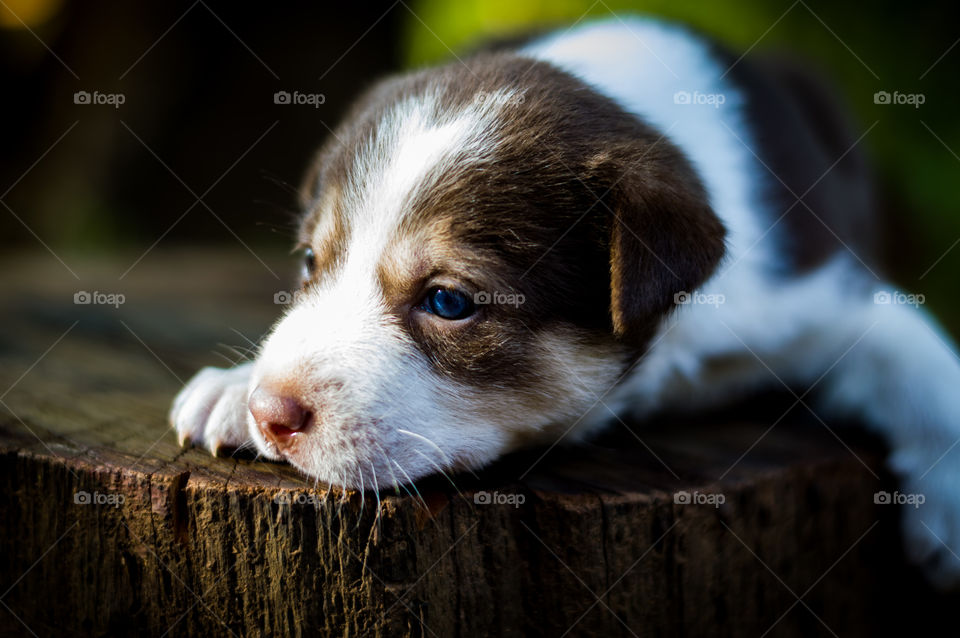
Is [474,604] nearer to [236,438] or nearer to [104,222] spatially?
[236,438]

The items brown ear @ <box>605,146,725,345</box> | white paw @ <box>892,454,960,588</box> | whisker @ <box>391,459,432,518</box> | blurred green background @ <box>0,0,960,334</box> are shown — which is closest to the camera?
whisker @ <box>391,459,432,518</box>

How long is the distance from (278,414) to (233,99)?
346 inches

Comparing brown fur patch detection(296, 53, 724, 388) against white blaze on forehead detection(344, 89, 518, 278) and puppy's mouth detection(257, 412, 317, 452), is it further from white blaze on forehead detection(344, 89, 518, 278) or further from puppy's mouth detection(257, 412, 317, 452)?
puppy's mouth detection(257, 412, 317, 452)

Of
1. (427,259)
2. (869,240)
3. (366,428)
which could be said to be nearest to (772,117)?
(869,240)

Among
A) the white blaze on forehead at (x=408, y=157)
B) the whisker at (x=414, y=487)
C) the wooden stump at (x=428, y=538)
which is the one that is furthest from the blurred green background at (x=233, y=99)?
the whisker at (x=414, y=487)

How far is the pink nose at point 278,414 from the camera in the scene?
247 centimetres

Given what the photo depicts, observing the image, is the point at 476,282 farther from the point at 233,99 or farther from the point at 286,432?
the point at 233,99

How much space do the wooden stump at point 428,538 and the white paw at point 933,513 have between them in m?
0.12

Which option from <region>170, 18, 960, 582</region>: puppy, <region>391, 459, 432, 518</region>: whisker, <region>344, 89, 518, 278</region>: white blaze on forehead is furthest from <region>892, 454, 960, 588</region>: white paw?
<region>344, 89, 518, 278</region>: white blaze on forehead

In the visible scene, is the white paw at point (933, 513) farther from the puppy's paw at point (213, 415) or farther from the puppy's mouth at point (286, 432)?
the puppy's paw at point (213, 415)

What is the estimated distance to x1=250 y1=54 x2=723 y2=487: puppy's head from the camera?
2541 mm

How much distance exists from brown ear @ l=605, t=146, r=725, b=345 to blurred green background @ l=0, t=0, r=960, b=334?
4.11 m

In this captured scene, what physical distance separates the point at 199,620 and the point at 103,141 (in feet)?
26.5

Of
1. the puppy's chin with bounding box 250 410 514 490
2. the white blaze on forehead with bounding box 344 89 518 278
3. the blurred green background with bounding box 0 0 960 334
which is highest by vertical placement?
the blurred green background with bounding box 0 0 960 334
